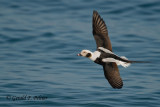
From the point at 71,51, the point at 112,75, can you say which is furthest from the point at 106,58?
the point at 71,51

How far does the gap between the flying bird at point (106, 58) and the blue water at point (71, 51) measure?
96cm

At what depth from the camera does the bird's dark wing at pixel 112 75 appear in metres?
7.84

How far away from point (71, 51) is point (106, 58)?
5013mm

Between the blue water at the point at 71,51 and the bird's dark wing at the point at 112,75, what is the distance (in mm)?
945

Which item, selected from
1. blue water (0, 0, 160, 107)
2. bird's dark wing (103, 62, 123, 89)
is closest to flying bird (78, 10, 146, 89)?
bird's dark wing (103, 62, 123, 89)

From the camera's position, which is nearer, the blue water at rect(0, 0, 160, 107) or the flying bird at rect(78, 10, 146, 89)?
the flying bird at rect(78, 10, 146, 89)

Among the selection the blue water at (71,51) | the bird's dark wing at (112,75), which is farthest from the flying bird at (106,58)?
the blue water at (71,51)

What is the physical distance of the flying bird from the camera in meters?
7.88

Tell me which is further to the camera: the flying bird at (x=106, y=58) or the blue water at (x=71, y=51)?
the blue water at (x=71, y=51)

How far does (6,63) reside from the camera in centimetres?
1181

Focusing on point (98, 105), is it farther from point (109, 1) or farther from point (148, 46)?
point (109, 1)

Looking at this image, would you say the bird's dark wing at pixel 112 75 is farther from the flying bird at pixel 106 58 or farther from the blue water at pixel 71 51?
the blue water at pixel 71 51

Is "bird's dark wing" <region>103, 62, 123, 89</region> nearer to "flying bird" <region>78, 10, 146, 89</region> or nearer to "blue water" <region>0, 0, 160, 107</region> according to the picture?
"flying bird" <region>78, 10, 146, 89</region>

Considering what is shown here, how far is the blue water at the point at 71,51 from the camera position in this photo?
920cm
